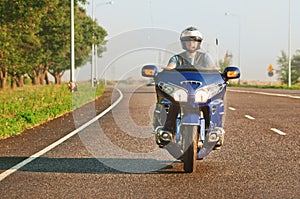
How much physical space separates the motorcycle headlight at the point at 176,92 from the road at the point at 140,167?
106 cm

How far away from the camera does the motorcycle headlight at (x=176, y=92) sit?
894 cm

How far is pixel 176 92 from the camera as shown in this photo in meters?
8.98

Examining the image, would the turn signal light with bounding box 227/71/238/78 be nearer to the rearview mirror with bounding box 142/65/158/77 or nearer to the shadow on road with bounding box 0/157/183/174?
the rearview mirror with bounding box 142/65/158/77

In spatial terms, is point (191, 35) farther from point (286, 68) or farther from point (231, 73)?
point (286, 68)

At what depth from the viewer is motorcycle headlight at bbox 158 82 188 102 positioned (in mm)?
8938

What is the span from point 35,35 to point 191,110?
166ft

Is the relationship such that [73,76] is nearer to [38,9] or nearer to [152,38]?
[38,9]

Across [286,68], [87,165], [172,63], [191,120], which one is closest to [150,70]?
[172,63]

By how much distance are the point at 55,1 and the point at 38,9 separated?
1.28m

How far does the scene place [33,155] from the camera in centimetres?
1141

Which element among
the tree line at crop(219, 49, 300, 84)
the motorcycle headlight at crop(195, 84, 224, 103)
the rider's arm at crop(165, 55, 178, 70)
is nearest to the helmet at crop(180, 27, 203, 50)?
the rider's arm at crop(165, 55, 178, 70)

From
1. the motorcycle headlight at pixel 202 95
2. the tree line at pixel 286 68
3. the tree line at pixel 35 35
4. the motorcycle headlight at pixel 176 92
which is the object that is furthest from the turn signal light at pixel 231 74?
the tree line at pixel 286 68

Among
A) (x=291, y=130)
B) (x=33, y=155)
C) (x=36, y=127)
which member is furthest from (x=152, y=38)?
(x=36, y=127)

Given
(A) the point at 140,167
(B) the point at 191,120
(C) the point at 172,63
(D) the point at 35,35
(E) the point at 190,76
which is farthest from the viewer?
(D) the point at 35,35
